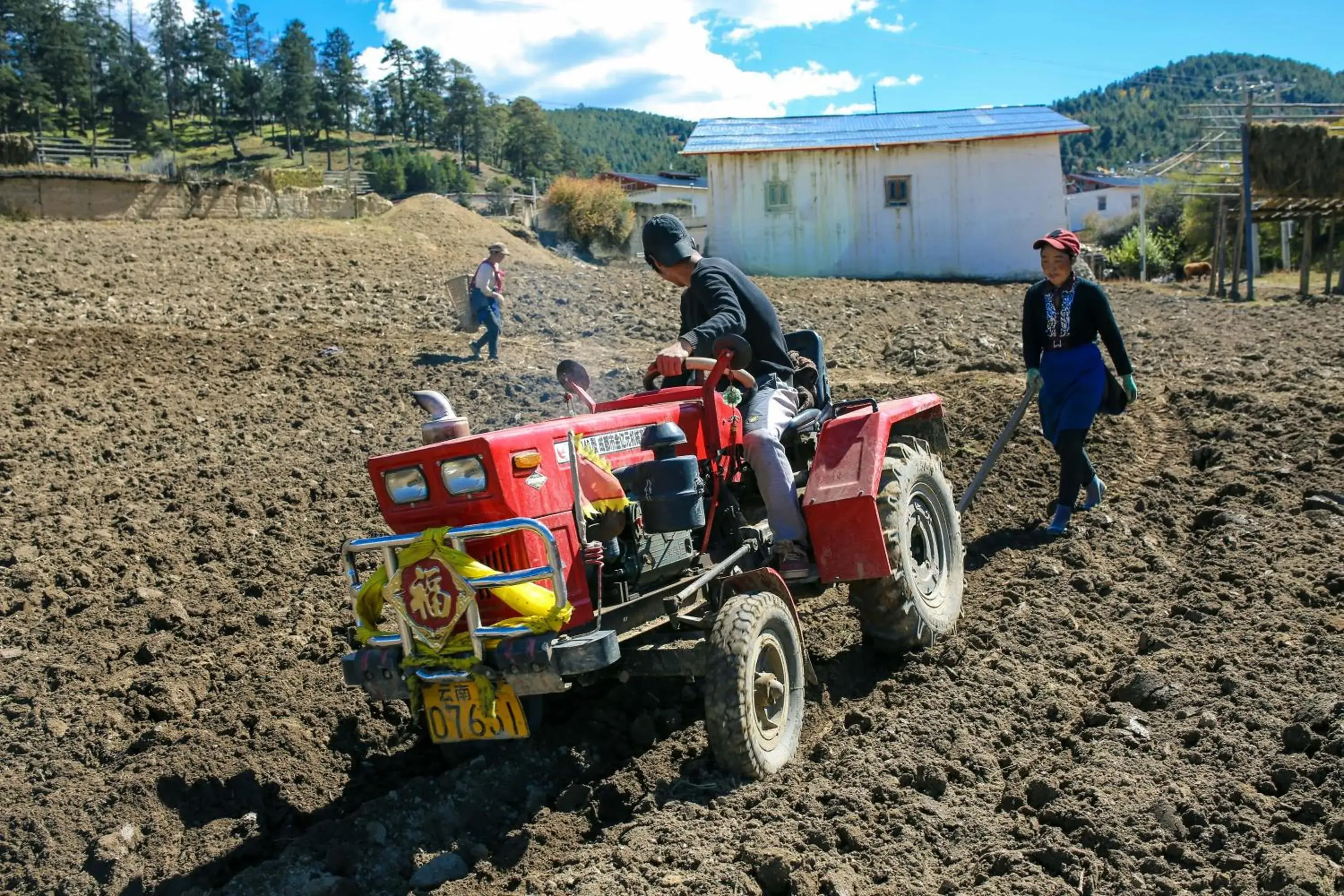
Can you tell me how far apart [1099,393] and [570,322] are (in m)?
9.70

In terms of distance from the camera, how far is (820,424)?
5801mm

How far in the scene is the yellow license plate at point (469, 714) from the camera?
4160 millimetres

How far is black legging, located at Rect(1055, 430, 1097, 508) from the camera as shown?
7.15 metres

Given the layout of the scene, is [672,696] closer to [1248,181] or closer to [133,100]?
[1248,181]

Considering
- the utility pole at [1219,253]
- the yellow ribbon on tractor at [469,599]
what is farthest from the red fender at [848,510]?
the utility pole at [1219,253]

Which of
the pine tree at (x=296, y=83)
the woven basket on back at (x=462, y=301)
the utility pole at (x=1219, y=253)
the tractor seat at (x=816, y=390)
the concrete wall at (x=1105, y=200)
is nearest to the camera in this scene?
the tractor seat at (x=816, y=390)

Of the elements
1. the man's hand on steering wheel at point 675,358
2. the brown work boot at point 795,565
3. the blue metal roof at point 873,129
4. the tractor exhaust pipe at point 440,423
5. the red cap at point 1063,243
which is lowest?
the brown work boot at point 795,565

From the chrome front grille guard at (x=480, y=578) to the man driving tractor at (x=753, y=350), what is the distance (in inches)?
46.1

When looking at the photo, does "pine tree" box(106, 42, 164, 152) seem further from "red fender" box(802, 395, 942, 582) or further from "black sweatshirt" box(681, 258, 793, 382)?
"red fender" box(802, 395, 942, 582)

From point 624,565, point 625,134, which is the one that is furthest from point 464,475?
point 625,134

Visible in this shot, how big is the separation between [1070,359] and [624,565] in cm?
386

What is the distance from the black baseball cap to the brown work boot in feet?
4.66

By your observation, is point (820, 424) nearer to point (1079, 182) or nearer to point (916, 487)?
point (916, 487)

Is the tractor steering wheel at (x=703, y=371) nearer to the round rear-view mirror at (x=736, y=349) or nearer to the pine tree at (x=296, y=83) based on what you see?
the round rear-view mirror at (x=736, y=349)
